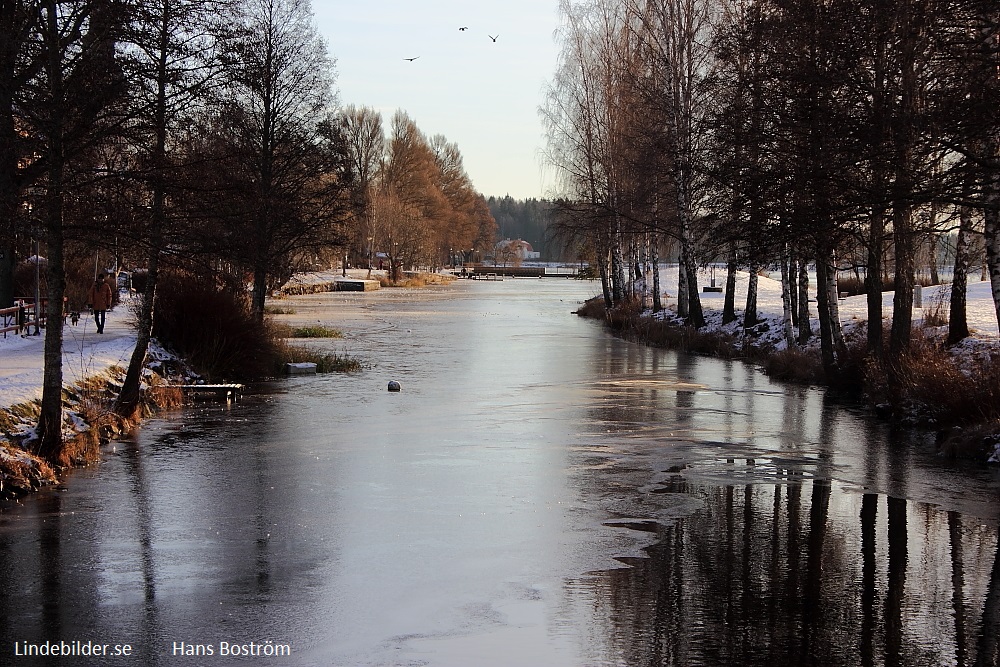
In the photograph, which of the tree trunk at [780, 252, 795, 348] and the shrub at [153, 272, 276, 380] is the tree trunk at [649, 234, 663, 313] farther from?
the shrub at [153, 272, 276, 380]

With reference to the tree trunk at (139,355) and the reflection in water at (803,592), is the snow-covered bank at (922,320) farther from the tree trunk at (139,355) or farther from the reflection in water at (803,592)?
the tree trunk at (139,355)

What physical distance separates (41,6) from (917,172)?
12.2m

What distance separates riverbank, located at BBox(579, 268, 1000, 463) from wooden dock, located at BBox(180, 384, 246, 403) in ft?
45.8

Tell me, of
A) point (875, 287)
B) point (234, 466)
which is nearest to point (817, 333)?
point (875, 287)

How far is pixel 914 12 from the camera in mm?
14242

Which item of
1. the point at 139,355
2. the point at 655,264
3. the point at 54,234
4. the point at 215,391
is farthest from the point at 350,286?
the point at 54,234

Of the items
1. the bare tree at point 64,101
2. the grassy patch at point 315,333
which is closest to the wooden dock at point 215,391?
the bare tree at point 64,101

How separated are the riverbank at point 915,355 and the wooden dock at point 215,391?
14.0 metres

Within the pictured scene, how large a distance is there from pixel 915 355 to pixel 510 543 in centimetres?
1278

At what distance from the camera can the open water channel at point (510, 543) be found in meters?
8.59

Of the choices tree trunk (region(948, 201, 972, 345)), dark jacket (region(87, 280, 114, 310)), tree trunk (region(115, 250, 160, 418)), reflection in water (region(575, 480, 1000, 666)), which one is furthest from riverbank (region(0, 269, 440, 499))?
tree trunk (region(948, 201, 972, 345))

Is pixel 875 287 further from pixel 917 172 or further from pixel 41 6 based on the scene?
pixel 41 6

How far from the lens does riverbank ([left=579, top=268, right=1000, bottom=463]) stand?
58.2 feet

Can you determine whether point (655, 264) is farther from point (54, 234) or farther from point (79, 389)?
point (54, 234)
